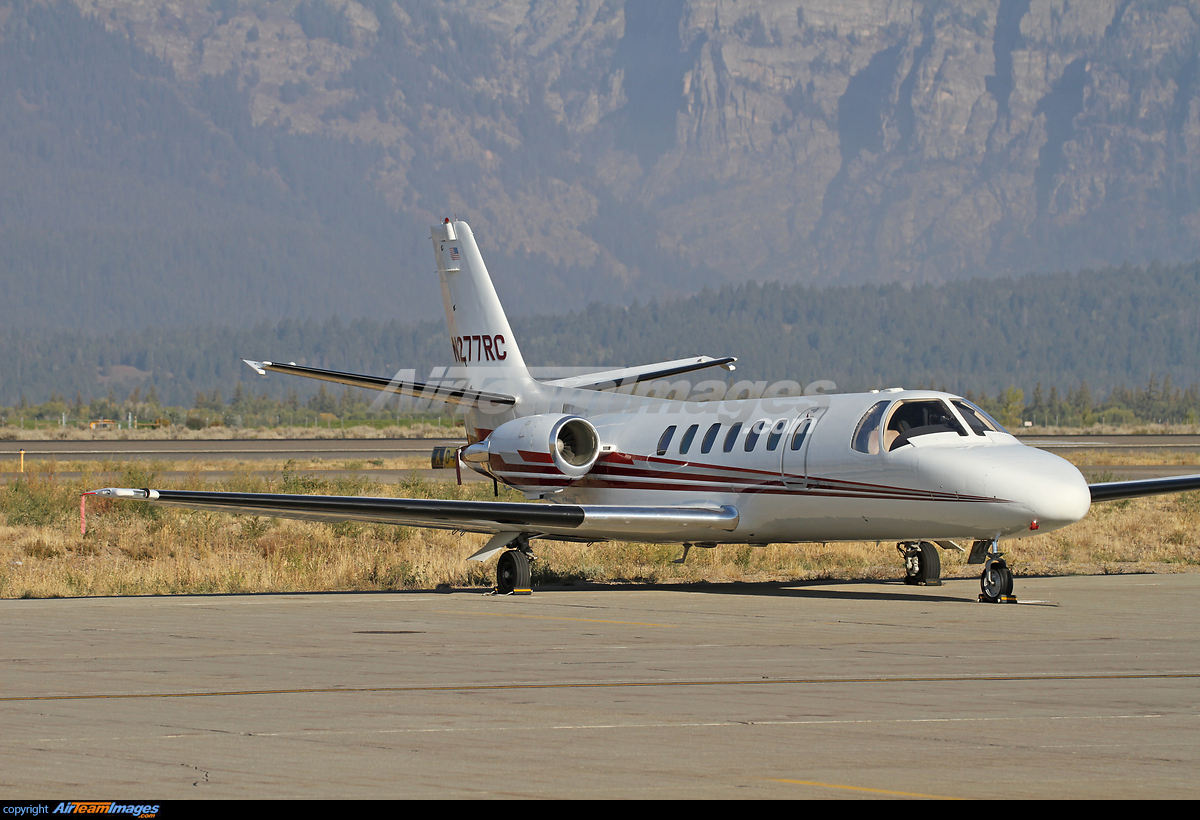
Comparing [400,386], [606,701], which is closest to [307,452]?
[400,386]

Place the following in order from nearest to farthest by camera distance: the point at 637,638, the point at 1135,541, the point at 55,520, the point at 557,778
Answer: the point at 557,778 → the point at 637,638 → the point at 1135,541 → the point at 55,520

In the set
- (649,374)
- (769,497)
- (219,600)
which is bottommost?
(219,600)

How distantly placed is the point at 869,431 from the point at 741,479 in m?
2.11

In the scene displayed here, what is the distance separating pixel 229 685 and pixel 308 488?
25.0 metres

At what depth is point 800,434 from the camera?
19.1m

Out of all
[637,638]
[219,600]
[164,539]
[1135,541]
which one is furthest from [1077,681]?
[164,539]

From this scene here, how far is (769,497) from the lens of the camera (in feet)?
63.2

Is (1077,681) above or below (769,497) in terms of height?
below

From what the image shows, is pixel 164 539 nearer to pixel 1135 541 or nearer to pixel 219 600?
pixel 219 600

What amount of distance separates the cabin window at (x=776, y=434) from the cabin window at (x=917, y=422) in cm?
164

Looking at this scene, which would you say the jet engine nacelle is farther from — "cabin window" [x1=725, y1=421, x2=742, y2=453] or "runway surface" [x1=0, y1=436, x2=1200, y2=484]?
"runway surface" [x1=0, y1=436, x2=1200, y2=484]

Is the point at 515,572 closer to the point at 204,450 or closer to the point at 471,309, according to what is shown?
the point at 471,309

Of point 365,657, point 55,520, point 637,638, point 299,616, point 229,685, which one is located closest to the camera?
point 229,685

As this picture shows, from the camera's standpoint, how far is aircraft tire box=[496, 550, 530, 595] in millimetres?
20094
